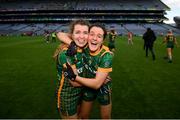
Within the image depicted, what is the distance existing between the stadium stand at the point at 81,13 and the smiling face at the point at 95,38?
75770 mm

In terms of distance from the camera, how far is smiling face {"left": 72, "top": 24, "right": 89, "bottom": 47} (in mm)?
A: 3997

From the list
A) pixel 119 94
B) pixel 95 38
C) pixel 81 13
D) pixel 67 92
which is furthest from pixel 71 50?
pixel 81 13

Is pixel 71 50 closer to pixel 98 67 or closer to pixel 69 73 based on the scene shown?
pixel 69 73

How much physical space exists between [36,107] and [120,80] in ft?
15.2

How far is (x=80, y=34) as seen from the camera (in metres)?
4.02

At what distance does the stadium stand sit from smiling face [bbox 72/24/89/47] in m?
75.9

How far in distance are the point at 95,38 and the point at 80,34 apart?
24 cm

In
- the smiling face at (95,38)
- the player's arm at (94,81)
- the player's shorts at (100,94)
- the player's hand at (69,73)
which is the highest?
the smiling face at (95,38)

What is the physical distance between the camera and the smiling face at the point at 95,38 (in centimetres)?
411

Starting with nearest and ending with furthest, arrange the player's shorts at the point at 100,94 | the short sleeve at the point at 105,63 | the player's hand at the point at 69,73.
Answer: the player's hand at the point at 69,73 → the short sleeve at the point at 105,63 → the player's shorts at the point at 100,94

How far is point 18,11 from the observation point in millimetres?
85938

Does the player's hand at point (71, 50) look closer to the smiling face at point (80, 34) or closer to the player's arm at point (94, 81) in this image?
the smiling face at point (80, 34)

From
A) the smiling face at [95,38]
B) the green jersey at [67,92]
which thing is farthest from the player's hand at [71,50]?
the smiling face at [95,38]

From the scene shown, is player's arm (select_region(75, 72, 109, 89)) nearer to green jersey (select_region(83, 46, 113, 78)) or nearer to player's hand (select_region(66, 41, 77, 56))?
green jersey (select_region(83, 46, 113, 78))
